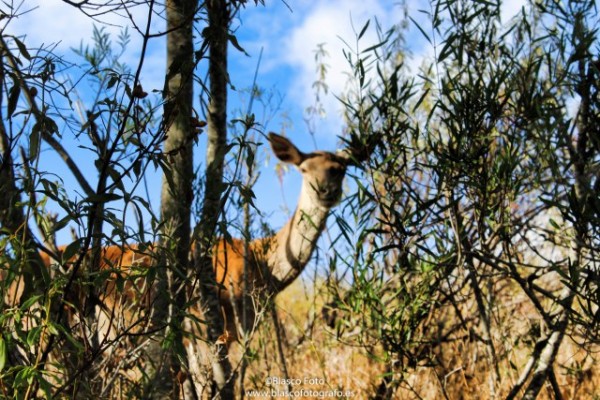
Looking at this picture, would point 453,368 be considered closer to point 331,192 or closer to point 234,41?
point 331,192

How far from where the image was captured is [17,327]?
2.03 metres

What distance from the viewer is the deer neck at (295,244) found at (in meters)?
7.01

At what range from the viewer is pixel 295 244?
24.8 ft

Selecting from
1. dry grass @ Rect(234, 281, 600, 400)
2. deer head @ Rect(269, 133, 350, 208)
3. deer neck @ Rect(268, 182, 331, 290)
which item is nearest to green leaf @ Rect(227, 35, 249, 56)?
dry grass @ Rect(234, 281, 600, 400)

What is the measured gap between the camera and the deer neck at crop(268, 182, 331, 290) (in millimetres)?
7008

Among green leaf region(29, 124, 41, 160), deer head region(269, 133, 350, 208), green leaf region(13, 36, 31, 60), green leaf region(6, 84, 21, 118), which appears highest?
deer head region(269, 133, 350, 208)

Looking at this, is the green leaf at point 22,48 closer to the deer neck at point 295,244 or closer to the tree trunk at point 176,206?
the tree trunk at point 176,206

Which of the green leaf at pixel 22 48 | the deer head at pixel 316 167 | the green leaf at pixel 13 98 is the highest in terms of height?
the deer head at pixel 316 167

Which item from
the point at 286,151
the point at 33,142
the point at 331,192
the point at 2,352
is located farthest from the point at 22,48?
the point at 286,151

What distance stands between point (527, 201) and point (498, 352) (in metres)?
1.88

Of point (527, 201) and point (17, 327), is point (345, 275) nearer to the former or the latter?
point (17, 327)

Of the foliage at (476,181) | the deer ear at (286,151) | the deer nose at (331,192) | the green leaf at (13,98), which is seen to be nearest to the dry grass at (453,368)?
the foliage at (476,181)

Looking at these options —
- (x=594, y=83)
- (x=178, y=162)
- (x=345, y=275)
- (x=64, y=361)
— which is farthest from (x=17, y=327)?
(x=594, y=83)

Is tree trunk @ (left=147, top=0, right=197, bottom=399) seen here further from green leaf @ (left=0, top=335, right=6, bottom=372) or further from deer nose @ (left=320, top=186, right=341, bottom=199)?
deer nose @ (left=320, top=186, right=341, bottom=199)
